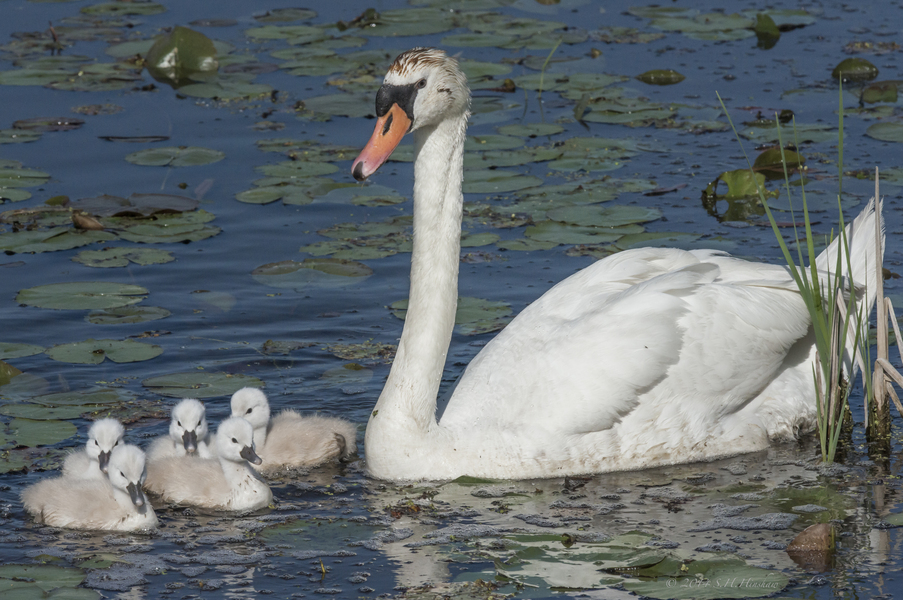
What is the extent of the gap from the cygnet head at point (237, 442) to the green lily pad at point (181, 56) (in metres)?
8.55

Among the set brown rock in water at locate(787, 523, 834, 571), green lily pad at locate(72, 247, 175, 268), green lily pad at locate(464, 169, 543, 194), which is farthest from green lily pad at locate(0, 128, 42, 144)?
brown rock in water at locate(787, 523, 834, 571)

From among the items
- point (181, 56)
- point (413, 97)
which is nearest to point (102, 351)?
point (413, 97)

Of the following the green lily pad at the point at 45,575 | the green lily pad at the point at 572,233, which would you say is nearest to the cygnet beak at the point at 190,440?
the green lily pad at the point at 45,575

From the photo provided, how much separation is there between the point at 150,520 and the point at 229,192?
5446 millimetres

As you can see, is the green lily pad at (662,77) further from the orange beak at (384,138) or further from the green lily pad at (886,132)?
the orange beak at (384,138)

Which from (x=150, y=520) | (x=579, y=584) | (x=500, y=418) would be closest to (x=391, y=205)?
(x=500, y=418)

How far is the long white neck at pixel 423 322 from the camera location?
6.87m

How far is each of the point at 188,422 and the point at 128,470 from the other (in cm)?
67

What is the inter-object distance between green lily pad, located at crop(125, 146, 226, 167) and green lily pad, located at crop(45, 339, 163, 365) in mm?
3623

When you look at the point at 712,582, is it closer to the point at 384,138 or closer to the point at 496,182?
the point at 384,138

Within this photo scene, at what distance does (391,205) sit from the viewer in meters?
11.1

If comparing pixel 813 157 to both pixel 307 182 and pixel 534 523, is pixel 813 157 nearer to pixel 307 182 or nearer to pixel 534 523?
pixel 307 182

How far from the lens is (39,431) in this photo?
7418 millimetres

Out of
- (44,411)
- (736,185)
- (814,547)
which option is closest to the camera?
(814,547)
